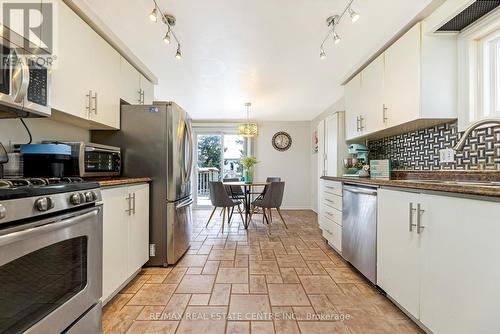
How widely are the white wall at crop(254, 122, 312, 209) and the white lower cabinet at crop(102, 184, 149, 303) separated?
3.96m

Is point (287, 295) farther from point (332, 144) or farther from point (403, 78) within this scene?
point (332, 144)

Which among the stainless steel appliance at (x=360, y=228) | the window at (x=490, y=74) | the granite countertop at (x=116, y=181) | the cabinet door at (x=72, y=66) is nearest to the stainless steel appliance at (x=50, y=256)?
the granite countertop at (x=116, y=181)

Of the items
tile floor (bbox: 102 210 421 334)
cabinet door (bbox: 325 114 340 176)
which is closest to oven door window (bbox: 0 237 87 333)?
tile floor (bbox: 102 210 421 334)

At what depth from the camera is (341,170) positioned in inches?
130

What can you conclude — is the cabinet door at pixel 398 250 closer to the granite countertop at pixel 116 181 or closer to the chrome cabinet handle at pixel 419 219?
the chrome cabinet handle at pixel 419 219

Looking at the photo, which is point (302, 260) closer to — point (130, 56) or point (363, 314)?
point (363, 314)

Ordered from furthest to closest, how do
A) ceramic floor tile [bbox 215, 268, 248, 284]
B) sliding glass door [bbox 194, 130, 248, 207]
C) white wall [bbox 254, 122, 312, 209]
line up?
sliding glass door [bbox 194, 130, 248, 207], white wall [bbox 254, 122, 312, 209], ceramic floor tile [bbox 215, 268, 248, 284]

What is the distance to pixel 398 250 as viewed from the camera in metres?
1.51

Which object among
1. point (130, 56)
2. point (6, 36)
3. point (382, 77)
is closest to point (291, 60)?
point (382, 77)

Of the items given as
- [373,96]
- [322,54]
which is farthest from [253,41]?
Result: [373,96]

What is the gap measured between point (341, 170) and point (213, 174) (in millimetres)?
3602

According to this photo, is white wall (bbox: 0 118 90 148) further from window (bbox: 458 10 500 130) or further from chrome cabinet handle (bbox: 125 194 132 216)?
window (bbox: 458 10 500 130)

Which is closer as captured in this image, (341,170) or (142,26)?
(142,26)

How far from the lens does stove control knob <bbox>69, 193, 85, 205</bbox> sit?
1.05 metres
